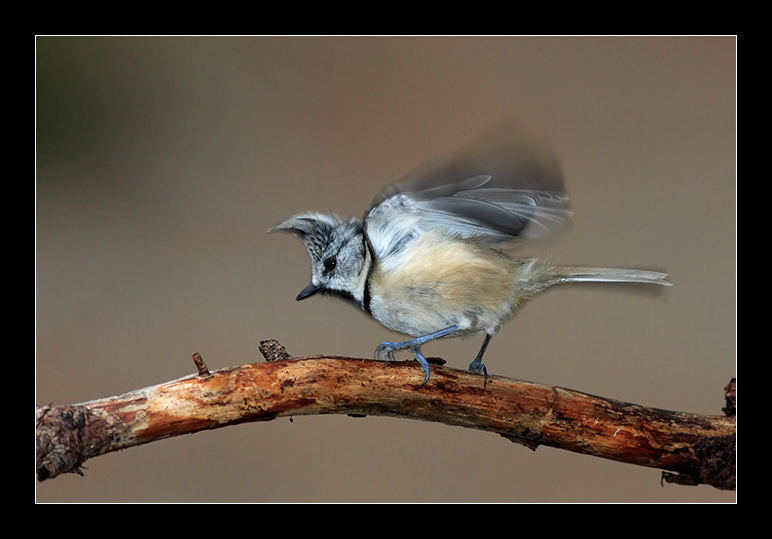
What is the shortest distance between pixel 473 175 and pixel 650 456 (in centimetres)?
88

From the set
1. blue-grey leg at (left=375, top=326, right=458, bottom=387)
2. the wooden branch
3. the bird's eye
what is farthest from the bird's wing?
the wooden branch

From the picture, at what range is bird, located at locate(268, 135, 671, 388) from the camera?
5.81 feet

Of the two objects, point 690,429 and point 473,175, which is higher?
point 473,175

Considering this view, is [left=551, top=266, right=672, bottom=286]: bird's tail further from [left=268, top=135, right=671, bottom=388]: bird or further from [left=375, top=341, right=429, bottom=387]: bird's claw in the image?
[left=375, top=341, right=429, bottom=387]: bird's claw

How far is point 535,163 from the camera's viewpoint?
1739mm

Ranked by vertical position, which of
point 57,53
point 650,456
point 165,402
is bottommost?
point 650,456

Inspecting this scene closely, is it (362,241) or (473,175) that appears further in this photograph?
(362,241)

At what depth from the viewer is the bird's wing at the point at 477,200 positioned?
5.73 ft

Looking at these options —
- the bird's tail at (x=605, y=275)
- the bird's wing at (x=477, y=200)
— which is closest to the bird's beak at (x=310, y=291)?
the bird's wing at (x=477, y=200)

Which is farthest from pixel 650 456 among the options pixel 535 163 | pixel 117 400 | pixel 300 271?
pixel 300 271

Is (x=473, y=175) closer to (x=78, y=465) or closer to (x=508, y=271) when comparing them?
(x=508, y=271)

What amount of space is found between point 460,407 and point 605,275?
0.60 meters

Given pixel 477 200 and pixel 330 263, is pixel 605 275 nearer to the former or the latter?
pixel 477 200

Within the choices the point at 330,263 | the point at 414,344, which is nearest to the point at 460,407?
the point at 414,344
